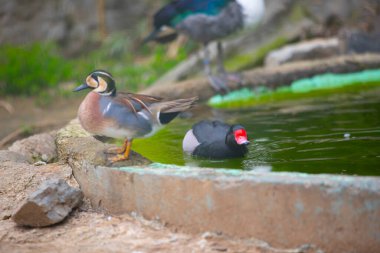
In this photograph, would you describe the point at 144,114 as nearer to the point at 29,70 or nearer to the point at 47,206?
the point at 47,206

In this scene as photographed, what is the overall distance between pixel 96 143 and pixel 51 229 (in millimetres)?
608

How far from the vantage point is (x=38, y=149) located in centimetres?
452

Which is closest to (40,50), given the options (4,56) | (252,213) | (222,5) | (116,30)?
(4,56)

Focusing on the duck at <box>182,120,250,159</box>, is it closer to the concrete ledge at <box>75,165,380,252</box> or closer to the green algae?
the concrete ledge at <box>75,165,380,252</box>

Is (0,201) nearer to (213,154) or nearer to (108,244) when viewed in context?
(108,244)

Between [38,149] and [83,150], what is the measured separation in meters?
1.03

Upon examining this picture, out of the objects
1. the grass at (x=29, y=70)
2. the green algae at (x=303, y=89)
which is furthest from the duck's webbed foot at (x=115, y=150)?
the grass at (x=29, y=70)

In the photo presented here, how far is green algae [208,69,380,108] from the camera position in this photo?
5.91 metres

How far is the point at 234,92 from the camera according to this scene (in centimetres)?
609

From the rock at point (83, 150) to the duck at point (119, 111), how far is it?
0.18 feet

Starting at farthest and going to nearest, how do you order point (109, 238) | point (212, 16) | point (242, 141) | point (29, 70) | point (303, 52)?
point (29, 70), point (303, 52), point (212, 16), point (242, 141), point (109, 238)

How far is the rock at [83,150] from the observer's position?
3404 mm

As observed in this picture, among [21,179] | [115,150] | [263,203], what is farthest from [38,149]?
[263,203]

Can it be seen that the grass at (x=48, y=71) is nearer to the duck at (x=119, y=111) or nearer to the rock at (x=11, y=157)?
the rock at (x=11, y=157)
